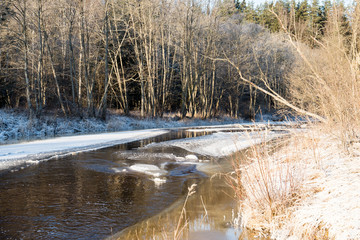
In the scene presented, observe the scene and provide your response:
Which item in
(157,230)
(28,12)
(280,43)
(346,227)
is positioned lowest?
(157,230)

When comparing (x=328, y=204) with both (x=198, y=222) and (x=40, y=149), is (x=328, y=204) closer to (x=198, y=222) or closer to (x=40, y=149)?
(x=198, y=222)

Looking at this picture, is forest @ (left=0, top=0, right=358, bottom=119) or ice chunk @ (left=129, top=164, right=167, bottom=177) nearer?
ice chunk @ (left=129, top=164, right=167, bottom=177)

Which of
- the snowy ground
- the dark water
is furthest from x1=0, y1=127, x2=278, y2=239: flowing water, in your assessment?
the snowy ground

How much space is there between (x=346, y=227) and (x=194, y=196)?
136 inches

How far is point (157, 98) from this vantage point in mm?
29656

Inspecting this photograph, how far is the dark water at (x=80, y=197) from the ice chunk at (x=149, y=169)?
30 cm

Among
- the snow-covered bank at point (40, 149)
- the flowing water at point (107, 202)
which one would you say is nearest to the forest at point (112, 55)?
the snow-covered bank at point (40, 149)

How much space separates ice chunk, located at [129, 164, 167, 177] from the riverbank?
11.9ft

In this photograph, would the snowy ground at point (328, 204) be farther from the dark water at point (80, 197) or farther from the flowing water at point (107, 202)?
the dark water at point (80, 197)

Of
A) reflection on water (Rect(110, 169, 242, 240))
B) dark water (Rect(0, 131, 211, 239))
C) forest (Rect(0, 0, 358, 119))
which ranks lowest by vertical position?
reflection on water (Rect(110, 169, 242, 240))

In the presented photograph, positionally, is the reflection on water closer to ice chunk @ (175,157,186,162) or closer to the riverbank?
the riverbank

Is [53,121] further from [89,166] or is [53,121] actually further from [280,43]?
[280,43]

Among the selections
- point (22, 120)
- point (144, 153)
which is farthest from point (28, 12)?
point (144, 153)

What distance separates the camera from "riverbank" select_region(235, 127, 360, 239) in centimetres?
386
